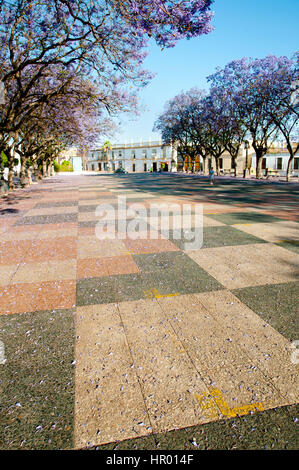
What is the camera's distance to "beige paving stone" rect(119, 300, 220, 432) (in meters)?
2.30

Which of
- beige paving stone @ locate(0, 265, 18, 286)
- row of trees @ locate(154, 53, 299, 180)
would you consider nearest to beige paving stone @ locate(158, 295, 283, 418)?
beige paving stone @ locate(0, 265, 18, 286)

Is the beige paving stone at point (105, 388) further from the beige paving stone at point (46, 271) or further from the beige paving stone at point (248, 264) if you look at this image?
the beige paving stone at point (248, 264)

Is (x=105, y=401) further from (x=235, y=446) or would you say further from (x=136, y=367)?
(x=235, y=446)

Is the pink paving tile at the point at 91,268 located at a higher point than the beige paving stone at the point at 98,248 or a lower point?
lower

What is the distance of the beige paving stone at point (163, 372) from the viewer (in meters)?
2.30

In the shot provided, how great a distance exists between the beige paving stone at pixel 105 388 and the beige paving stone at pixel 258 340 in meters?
1.22

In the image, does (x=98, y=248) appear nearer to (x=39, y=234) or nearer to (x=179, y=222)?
(x=39, y=234)

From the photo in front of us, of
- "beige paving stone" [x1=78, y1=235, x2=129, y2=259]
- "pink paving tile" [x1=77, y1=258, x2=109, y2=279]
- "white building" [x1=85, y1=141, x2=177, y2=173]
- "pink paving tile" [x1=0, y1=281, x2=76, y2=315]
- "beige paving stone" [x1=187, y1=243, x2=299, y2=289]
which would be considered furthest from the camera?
"white building" [x1=85, y1=141, x2=177, y2=173]

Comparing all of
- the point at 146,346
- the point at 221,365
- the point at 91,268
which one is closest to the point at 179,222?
the point at 91,268

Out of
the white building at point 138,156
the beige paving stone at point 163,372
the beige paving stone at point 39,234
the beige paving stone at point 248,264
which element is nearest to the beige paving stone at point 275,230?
the beige paving stone at point 248,264

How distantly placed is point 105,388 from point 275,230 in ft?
22.4

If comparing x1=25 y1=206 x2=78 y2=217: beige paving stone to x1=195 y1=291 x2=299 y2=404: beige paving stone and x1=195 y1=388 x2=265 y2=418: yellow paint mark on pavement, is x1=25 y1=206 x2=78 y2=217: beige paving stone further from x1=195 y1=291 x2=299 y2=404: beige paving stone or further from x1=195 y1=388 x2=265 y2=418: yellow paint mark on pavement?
x1=195 y1=388 x2=265 y2=418: yellow paint mark on pavement

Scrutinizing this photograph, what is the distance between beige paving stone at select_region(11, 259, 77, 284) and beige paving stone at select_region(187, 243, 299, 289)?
96.4 inches

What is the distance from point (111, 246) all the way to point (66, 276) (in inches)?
73.9
